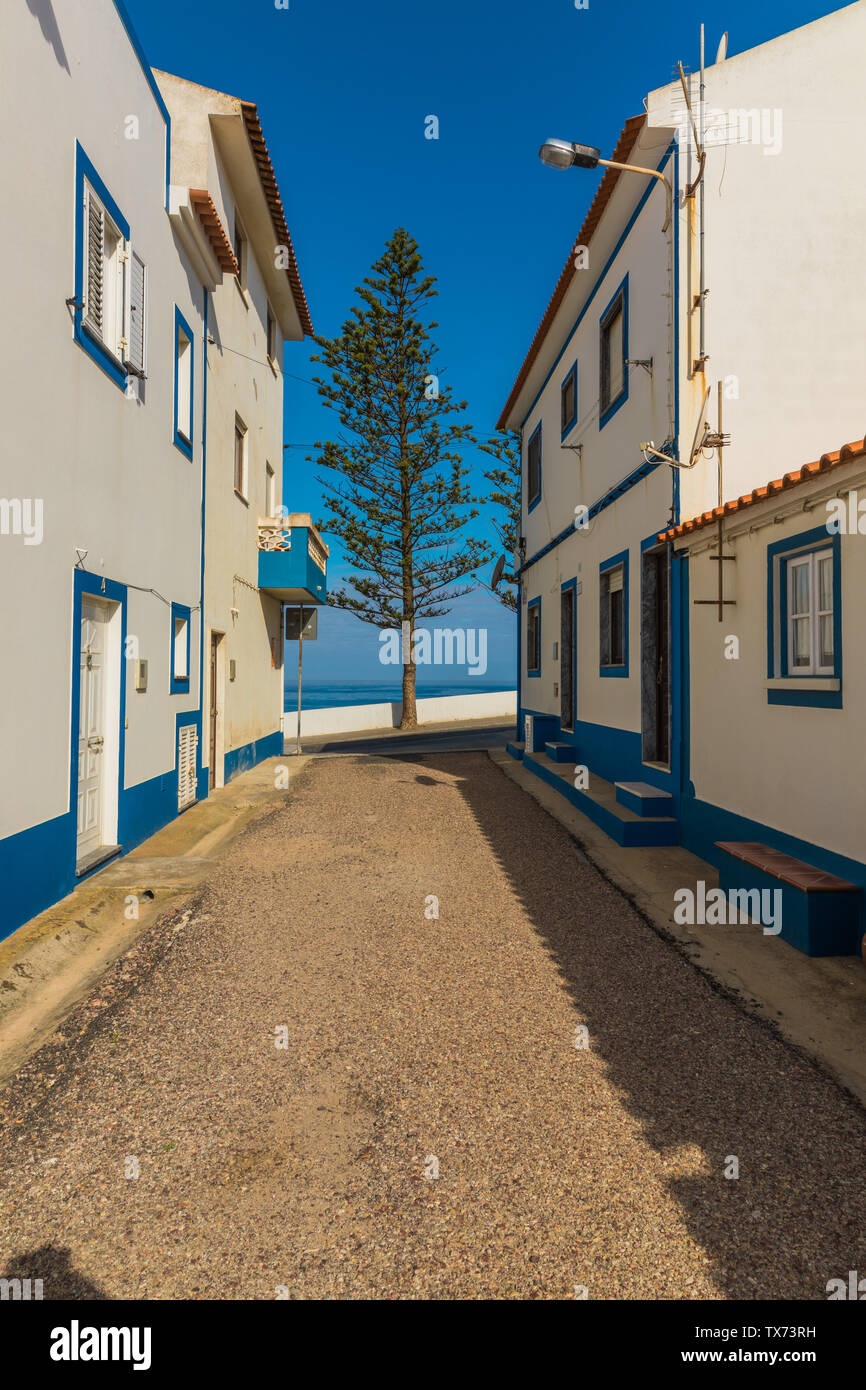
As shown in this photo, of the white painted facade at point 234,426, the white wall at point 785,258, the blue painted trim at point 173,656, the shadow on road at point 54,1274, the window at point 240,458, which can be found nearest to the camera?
the shadow on road at point 54,1274

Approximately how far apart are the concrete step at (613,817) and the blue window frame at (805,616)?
7.02 ft

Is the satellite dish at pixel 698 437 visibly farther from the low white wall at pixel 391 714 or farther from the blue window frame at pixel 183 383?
the low white wall at pixel 391 714

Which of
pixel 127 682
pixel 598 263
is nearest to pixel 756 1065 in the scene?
pixel 127 682

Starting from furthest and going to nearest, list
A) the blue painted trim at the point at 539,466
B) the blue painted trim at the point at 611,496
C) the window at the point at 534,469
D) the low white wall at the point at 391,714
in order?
the low white wall at the point at 391,714, the window at the point at 534,469, the blue painted trim at the point at 539,466, the blue painted trim at the point at 611,496

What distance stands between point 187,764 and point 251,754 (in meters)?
4.06

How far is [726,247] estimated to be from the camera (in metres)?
7.34

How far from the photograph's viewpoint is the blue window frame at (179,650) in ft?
28.5

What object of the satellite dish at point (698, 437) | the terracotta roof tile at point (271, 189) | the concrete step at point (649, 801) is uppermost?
the terracotta roof tile at point (271, 189)

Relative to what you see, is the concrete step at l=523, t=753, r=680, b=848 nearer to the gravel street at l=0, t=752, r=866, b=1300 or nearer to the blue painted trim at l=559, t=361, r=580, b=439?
the gravel street at l=0, t=752, r=866, b=1300

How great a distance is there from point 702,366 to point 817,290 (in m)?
1.44

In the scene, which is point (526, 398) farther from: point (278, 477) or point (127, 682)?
point (127, 682)

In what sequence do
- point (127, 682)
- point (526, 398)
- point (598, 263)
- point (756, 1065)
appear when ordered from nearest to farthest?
Answer: point (756, 1065)
point (127, 682)
point (598, 263)
point (526, 398)

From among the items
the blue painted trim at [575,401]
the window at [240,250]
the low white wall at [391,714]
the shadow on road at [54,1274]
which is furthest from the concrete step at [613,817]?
the low white wall at [391,714]

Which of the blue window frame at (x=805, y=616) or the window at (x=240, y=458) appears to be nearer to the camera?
the blue window frame at (x=805, y=616)
